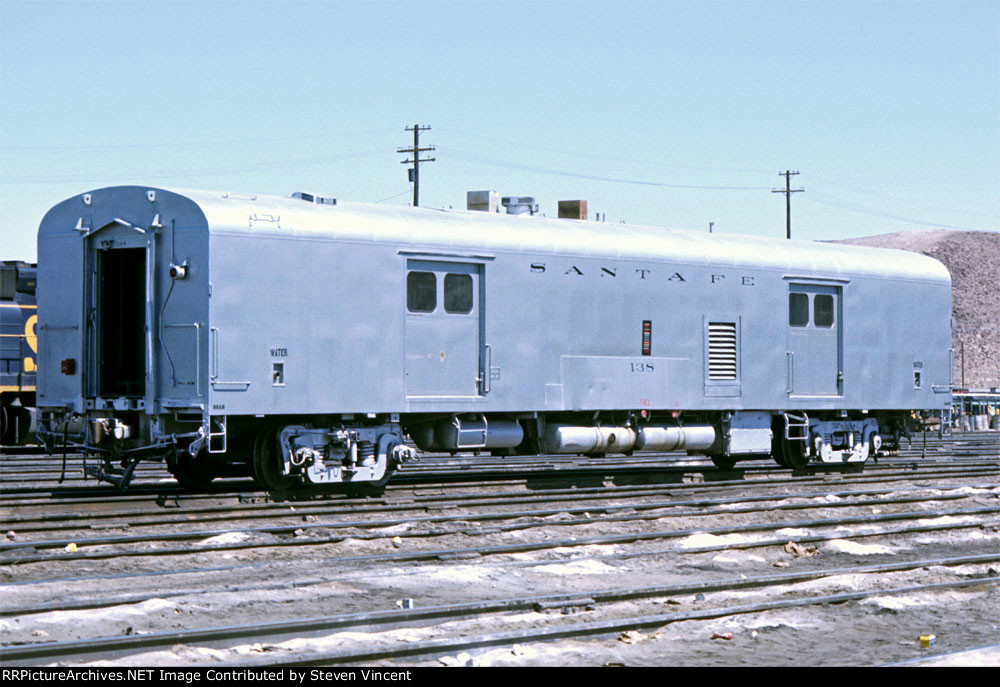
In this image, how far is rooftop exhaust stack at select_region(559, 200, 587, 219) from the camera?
2164 cm

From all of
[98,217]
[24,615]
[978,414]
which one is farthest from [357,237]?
[978,414]

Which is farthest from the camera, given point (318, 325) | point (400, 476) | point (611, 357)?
point (400, 476)

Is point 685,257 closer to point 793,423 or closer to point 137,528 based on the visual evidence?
point 793,423

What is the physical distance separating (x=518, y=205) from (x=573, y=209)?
158 centimetres

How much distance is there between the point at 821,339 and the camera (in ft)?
73.3

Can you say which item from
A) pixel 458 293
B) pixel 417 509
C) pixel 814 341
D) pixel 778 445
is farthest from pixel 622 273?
pixel 417 509

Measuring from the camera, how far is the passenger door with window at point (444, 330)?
17.7 m

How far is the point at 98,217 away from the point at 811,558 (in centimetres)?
968

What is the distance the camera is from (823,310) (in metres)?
22.5

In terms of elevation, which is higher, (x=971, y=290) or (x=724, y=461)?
(x=971, y=290)

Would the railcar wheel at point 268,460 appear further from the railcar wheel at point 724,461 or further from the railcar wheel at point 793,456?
the railcar wheel at point 793,456

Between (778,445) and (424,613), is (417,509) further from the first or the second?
(778,445)

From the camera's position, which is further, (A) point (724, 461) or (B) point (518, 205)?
(A) point (724, 461)

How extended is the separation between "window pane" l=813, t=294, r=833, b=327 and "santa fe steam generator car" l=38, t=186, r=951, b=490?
1.7 inches
